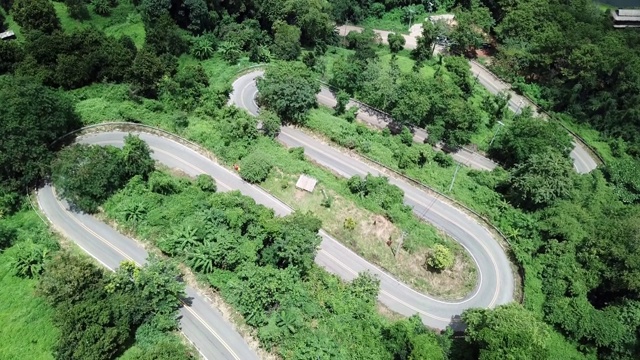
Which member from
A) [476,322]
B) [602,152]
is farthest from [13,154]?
[602,152]

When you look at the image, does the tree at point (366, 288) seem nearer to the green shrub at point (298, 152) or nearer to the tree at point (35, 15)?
the green shrub at point (298, 152)

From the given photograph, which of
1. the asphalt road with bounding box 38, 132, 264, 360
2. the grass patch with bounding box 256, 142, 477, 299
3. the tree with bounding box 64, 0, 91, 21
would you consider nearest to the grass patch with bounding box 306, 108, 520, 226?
the grass patch with bounding box 256, 142, 477, 299

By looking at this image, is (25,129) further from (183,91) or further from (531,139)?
(531,139)

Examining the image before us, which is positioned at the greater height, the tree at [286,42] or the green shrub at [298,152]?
the tree at [286,42]

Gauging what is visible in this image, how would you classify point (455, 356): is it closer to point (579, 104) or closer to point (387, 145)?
point (387, 145)

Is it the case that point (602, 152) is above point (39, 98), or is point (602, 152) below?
below

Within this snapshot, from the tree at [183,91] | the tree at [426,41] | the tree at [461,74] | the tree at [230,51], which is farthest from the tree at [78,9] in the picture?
the tree at [461,74]
